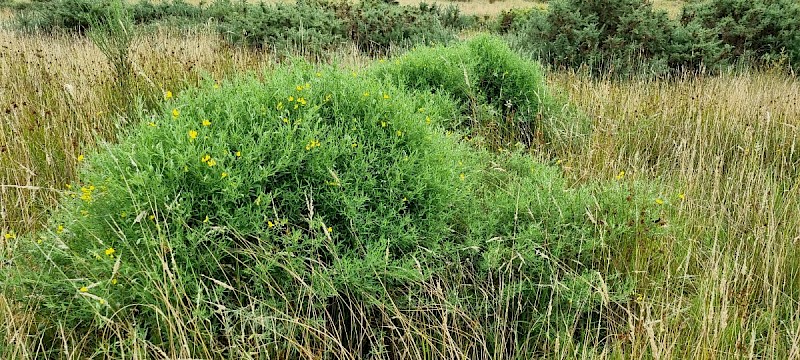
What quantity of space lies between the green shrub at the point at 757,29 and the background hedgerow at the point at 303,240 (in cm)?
630

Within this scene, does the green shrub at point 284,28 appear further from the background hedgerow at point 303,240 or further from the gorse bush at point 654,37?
the background hedgerow at point 303,240

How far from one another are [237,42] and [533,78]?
5372 mm

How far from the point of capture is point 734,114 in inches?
181

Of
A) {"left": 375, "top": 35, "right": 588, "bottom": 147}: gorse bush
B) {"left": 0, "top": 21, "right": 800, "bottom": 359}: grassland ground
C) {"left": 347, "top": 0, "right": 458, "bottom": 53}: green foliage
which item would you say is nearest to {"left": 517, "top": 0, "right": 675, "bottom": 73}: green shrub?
{"left": 0, "top": 21, "right": 800, "bottom": 359}: grassland ground

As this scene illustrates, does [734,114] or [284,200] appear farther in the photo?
[734,114]

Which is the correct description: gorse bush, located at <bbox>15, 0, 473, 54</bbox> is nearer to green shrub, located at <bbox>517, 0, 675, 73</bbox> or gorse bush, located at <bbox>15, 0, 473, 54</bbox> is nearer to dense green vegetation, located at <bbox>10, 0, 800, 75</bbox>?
dense green vegetation, located at <bbox>10, 0, 800, 75</bbox>

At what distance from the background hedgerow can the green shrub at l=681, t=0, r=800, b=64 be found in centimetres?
630

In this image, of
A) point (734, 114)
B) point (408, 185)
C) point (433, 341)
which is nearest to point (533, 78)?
point (734, 114)

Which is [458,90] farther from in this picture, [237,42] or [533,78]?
[237,42]

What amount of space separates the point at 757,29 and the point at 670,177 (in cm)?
553

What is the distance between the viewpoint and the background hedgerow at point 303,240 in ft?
6.68

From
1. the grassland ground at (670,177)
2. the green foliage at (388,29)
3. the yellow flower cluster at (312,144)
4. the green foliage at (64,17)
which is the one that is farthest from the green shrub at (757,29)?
the green foliage at (64,17)

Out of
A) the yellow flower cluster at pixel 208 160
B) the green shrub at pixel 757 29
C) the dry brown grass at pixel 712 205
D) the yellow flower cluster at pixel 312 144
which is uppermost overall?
the green shrub at pixel 757 29

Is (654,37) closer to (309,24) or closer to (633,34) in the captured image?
(633,34)
